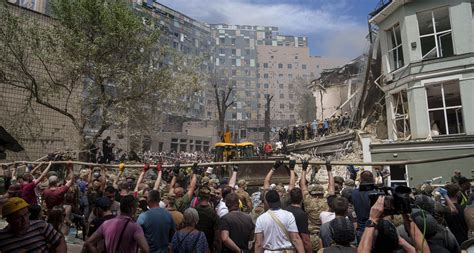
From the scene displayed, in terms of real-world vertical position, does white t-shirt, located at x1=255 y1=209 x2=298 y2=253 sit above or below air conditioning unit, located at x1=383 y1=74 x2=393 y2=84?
below

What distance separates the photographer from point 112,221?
163 inches

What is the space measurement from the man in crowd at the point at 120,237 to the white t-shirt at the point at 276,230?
1.59m

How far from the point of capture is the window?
17656 mm

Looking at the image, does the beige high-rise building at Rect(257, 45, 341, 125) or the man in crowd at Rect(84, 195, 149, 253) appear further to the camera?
the beige high-rise building at Rect(257, 45, 341, 125)

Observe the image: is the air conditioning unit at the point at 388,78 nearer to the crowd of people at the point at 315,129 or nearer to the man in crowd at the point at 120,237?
the crowd of people at the point at 315,129

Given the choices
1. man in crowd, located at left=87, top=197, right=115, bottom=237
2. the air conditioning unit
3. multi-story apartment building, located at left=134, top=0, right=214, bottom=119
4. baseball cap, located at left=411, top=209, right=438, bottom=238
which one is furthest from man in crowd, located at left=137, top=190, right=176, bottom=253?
multi-story apartment building, located at left=134, top=0, right=214, bottom=119

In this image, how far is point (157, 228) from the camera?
187 inches

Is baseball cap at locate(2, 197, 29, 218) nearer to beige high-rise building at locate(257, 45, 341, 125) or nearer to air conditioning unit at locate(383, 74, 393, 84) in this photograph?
air conditioning unit at locate(383, 74, 393, 84)

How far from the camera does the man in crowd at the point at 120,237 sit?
402 cm

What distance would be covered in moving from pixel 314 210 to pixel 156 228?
2795 millimetres

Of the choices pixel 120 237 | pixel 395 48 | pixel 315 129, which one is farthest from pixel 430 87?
pixel 120 237

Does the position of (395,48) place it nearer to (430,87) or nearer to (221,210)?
(430,87)

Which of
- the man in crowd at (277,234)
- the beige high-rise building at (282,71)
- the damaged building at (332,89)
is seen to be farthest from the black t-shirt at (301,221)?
the beige high-rise building at (282,71)

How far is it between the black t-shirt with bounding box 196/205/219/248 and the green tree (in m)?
13.6
